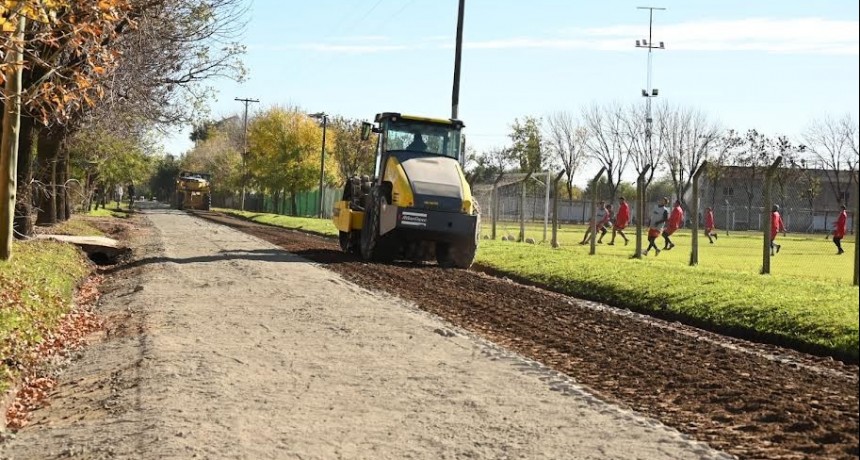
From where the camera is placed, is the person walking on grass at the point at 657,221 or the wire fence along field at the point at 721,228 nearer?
the wire fence along field at the point at 721,228

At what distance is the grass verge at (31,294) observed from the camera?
406 inches

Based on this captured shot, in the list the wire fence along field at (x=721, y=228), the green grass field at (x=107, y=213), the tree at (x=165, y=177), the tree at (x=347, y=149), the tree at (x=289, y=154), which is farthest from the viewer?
the tree at (x=165, y=177)

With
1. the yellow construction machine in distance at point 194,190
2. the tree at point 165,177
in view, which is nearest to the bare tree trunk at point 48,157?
the yellow construction machine in distance at point 194,190

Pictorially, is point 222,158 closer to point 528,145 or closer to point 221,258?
point 528,145

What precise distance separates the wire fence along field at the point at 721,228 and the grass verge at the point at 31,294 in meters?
7.41

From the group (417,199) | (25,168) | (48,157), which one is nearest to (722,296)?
(417,199)

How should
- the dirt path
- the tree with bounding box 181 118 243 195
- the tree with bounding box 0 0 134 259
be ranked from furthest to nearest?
the tree with bounding box 181 118 243 195 < the tree with bounding box 0 0 134 259 < the dirt path

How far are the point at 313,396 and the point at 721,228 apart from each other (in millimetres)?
65788

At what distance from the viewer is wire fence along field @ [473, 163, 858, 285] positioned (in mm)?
22359

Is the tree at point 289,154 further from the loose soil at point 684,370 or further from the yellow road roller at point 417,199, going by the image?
the loose soil at point 684,370

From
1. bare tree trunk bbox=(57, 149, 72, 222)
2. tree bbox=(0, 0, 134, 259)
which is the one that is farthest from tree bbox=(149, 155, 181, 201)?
tree bbox=(0, 0, 134, 259)

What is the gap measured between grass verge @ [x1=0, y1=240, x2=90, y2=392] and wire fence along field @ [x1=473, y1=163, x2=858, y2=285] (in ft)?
24.3

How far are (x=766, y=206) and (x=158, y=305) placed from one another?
385 inches

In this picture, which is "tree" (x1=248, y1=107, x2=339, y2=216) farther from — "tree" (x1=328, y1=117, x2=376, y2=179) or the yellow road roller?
the yellow road roller
